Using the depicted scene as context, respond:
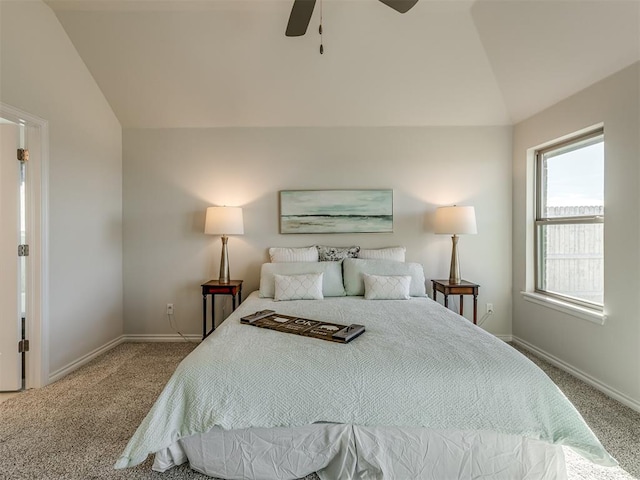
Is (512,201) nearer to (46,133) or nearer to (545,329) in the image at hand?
(545,329)

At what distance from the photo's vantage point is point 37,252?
2.50 meters

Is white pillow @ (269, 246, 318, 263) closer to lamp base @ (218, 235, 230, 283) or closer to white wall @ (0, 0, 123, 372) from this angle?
lamp base @ (218, 235, 230, 283)

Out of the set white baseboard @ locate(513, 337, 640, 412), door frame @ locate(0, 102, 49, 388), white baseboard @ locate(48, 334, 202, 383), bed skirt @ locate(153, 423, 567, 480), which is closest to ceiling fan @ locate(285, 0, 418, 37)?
door frame @ locate(0, 102, 49, 388)

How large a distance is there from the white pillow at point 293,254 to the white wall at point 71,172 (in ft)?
5.79

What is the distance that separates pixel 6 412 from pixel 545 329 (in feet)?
14.6

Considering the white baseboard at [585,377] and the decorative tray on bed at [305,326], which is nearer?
the decorative tray on bed at [305,326]

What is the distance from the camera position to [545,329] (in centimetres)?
309

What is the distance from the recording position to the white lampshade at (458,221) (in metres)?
3.21

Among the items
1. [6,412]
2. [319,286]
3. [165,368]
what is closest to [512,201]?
[319,286]

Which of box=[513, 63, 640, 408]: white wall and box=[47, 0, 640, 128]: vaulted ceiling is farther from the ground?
box=[47, 0, 640, 128]: vaulted ceiling

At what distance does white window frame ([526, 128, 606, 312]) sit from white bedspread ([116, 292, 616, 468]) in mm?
1563

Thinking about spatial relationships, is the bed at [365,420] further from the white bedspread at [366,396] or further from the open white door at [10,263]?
the open white door at [10,263]

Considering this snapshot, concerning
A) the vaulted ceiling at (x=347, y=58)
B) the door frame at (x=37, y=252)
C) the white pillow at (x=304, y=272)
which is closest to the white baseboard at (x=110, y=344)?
the door frame at (x=37, y=252)

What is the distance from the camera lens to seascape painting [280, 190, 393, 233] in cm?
356
